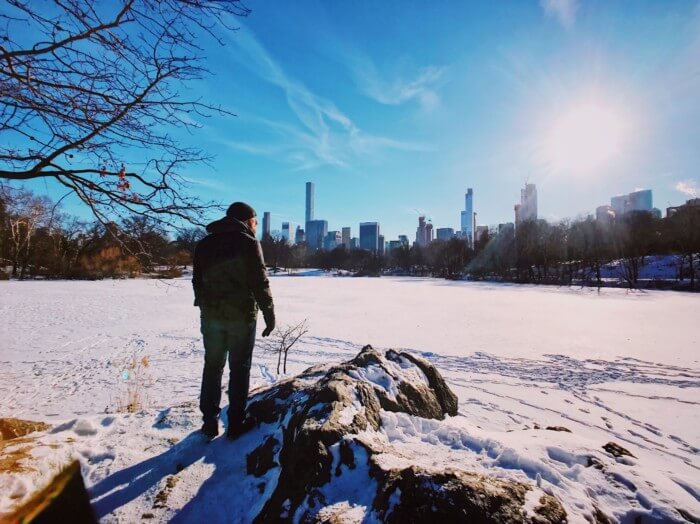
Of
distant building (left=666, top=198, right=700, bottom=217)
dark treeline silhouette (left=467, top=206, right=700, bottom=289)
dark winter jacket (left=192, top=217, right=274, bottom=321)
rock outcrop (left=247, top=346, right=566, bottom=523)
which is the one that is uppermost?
distant building (left=666, top=198, right=700, bottom=217)

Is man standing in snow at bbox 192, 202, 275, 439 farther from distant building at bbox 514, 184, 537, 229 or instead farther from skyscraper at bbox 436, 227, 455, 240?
skyscraper at bbox 436, 227, 455, 240

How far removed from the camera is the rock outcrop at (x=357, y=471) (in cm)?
162

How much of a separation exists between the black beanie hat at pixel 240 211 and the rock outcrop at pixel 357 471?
5.83ft

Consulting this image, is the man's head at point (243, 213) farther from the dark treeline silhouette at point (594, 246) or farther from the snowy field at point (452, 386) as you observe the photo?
the dark treeline silhouette at point (594, 246)

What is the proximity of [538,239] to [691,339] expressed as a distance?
158 feet

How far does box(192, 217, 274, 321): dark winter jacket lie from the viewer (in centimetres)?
324

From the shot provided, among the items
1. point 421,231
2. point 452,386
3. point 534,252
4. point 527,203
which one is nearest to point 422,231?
point 421,231

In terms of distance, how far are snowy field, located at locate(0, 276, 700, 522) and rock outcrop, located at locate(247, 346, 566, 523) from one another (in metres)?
0.29

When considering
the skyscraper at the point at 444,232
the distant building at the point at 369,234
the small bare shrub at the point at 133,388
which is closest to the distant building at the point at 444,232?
the skyscraper at the point at 444,232

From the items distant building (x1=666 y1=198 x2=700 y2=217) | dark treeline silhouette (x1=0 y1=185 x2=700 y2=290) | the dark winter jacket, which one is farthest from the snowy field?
distant building (x1=666 y1=198 x2=700 y2=217)

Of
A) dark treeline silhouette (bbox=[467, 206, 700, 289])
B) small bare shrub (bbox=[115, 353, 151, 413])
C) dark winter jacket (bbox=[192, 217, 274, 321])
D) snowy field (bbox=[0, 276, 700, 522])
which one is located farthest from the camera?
dark treeline silhouette (bbox=[467, 206, 700, 289])

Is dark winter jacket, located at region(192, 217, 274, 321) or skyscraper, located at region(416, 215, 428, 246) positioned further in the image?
skyscraper, located at region(416, 215, 428, 246)

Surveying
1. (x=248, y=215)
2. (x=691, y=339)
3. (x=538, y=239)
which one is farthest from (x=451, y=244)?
(x=248, y=215)

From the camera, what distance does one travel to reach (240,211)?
3.47 m
